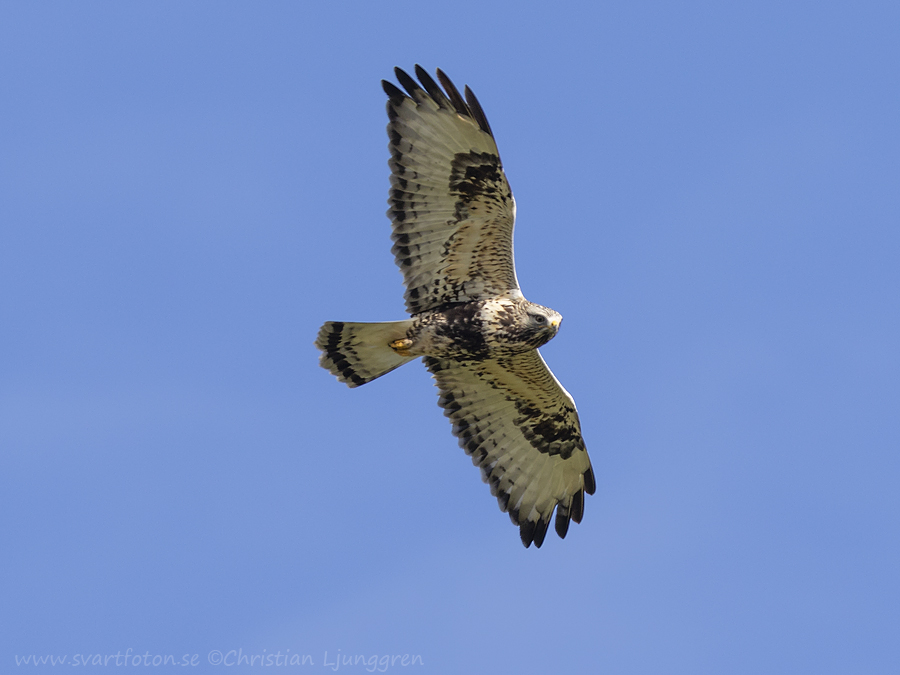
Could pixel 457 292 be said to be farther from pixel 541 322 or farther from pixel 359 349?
pixel 359 349

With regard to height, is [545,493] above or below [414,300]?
below

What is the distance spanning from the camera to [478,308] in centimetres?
1161

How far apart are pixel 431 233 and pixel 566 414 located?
2.66 meters

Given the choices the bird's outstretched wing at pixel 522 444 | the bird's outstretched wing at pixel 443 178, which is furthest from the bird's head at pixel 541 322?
the bird's outstretched wing at pixel 522 444

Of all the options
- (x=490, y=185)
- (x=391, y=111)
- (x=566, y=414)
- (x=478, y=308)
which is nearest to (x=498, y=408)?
(x=566, y=414)

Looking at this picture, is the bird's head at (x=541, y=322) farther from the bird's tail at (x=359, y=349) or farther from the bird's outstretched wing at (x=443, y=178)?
the bird's tail at (x=359, y=349)

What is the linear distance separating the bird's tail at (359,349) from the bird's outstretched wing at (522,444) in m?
0.71

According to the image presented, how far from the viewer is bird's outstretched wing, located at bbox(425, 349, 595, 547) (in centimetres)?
1274

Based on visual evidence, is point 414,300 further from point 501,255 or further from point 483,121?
point 483,121

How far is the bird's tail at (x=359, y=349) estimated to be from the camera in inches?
465

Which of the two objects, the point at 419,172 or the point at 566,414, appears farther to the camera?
the point at 566,414

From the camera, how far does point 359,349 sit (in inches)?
473

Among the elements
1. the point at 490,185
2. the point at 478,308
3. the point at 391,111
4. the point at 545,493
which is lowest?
the point at 545,493

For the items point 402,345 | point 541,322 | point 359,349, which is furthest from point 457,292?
point 359,349
